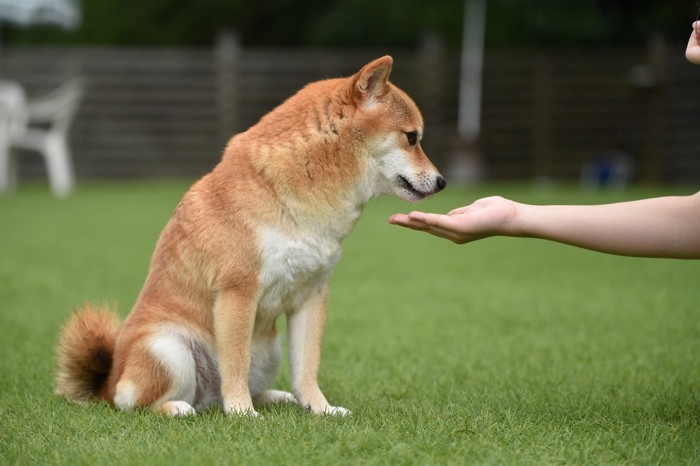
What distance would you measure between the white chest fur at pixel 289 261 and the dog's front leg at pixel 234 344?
0.27ft

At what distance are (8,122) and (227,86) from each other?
371 cm

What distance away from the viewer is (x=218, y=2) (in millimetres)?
21625

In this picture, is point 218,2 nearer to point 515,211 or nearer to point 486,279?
point 486,279

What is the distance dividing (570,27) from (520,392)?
19.0 m

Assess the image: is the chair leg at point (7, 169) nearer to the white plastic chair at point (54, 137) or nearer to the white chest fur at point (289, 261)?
the white plastic chair at point (54, 137)

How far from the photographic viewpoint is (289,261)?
2.78m

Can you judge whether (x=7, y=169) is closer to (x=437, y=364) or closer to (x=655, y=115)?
(x=655, y=115)

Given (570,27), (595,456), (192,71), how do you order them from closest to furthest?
(595,456)
(192,71)
(570,27)

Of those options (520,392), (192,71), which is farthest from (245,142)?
(192,71)

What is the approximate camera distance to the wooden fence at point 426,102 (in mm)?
14148

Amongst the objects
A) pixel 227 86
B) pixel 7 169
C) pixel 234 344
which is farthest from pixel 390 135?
pixel 227 86

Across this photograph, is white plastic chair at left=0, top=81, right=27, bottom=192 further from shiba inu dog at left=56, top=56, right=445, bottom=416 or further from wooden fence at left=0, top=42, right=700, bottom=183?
shiba inu dog at left=56, top=56, right=445, bottom=416

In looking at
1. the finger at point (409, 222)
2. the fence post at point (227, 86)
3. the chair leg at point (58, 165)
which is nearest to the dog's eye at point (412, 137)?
the finger at point (409, 222)

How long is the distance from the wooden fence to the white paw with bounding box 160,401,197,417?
11934mm
